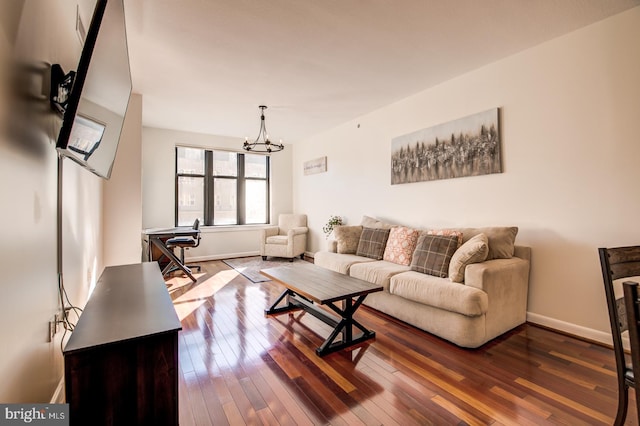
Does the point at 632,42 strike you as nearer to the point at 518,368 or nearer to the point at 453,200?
the point at 453,200

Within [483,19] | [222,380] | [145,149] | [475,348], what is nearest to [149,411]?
[222,380]

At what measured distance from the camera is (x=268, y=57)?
2932 millimetres

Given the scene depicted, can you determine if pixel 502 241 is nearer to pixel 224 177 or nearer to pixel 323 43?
pixel 323 43

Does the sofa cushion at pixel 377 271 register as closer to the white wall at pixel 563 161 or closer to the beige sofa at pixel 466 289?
the beige sofa at pixel 466 289

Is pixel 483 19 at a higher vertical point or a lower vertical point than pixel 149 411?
higher

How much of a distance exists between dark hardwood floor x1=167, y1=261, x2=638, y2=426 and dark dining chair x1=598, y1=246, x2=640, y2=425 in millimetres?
459

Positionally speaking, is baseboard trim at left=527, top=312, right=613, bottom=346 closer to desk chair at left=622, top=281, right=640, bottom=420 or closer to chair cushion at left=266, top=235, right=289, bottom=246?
desk chair at left=622, top=281, right=640, bottom=420

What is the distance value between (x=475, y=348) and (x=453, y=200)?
5.54 feet

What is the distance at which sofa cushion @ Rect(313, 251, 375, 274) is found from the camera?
348 cm

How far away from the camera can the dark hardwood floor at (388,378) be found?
1574 millimetres

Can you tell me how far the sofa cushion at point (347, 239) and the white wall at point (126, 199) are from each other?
2.72 m

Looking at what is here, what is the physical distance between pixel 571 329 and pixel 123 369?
3.29 metres

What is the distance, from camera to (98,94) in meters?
1.31

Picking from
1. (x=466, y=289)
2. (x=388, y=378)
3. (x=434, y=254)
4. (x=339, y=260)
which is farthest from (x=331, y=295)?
(x=339, y=260)
